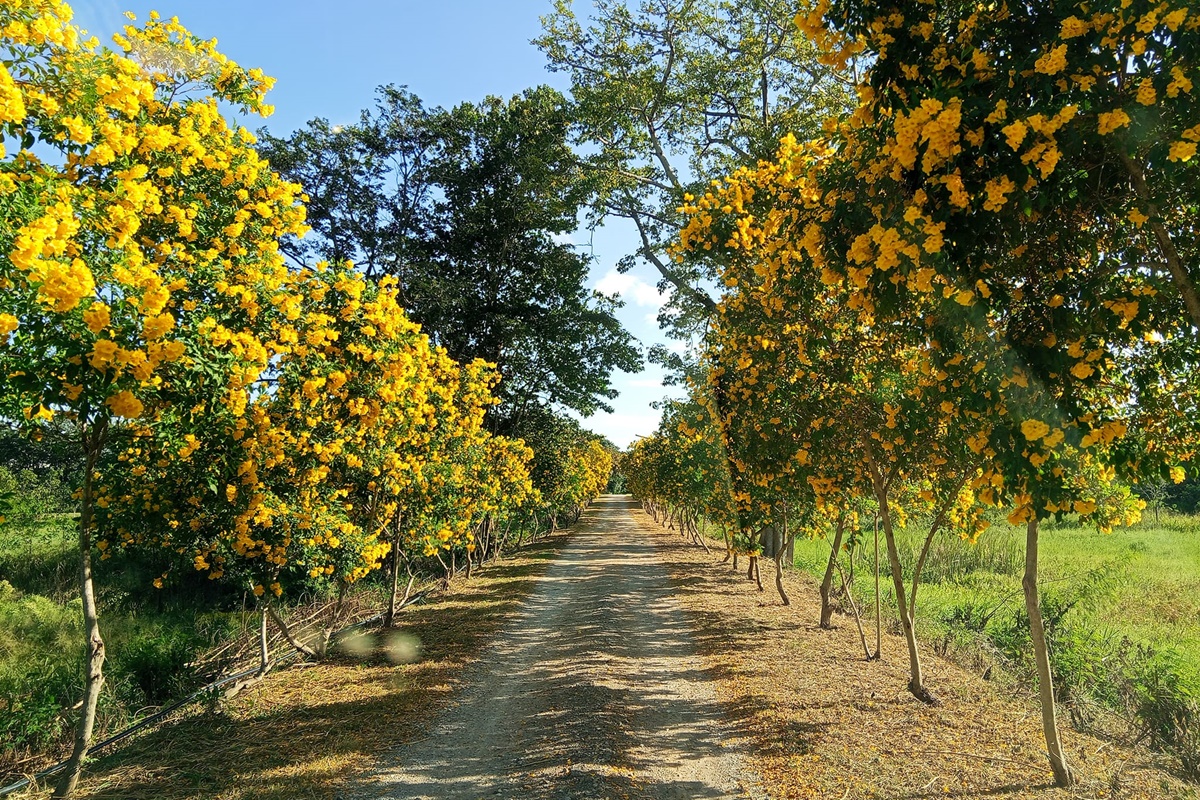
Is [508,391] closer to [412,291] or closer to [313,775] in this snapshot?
[412,291]

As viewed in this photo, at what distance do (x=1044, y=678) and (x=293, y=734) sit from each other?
261 inches

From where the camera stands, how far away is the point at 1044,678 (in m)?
4.67

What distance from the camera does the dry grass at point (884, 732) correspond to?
4.50 meters

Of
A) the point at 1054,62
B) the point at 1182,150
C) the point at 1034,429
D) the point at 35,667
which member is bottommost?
the point at 35,667

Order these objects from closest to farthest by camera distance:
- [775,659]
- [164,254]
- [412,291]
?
[164,254] < [775,659] < [412,291]

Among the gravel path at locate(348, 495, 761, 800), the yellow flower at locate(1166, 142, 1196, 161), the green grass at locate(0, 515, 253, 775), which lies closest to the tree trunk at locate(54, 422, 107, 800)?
the green grass at locate(0, 515, 253, 775)

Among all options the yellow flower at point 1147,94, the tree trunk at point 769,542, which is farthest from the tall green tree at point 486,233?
the yellow flower at point 1147,94

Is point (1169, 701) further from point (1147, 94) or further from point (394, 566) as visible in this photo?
point (394, 566)

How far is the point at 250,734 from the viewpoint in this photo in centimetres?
573

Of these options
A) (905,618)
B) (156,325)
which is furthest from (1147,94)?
(905,618)

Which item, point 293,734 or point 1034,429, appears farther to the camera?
point 293,734

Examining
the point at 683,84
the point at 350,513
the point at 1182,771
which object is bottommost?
the point at 1182,771

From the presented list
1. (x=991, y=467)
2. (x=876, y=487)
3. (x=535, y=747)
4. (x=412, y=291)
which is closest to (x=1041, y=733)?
(x=876, y=487)

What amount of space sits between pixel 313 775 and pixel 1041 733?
21.2 ft
